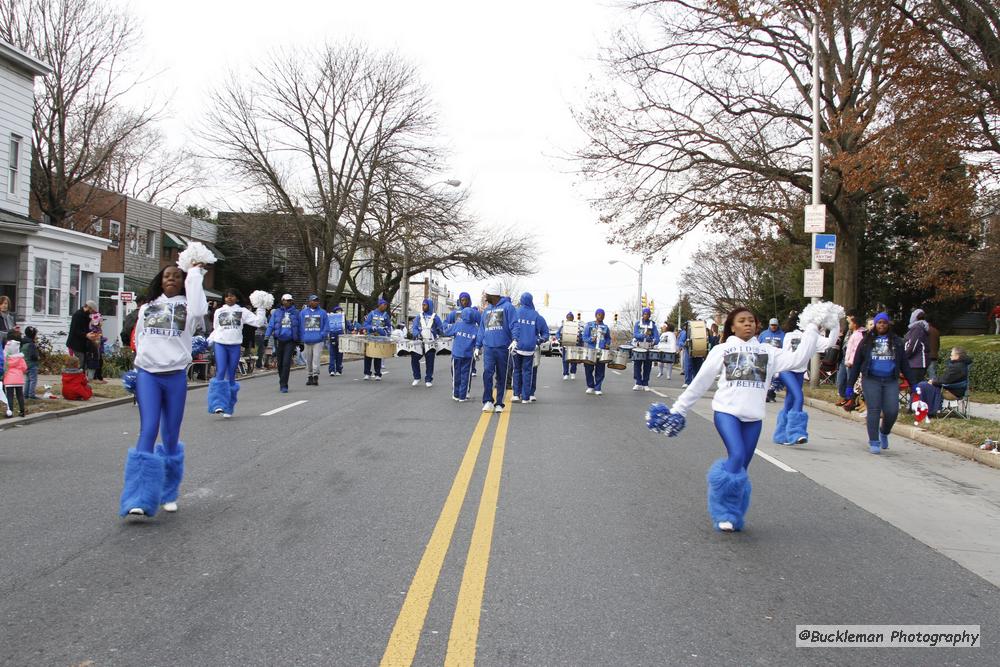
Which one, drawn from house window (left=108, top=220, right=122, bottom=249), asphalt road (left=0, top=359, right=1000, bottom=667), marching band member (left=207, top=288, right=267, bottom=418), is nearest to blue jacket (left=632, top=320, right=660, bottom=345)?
asphalt road (left=0, top=359, right=1000, bottom=667)

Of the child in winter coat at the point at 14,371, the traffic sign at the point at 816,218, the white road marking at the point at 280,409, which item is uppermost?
the traffic sign at the point at 816,218

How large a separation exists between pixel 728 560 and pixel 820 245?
1591 centimetres

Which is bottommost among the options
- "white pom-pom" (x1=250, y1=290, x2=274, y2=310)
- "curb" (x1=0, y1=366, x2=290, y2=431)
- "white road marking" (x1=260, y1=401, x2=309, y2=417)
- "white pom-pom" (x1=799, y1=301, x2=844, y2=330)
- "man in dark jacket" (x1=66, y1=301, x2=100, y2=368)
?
"curb" (x1=0, y1=366, x2=290, y2=431)

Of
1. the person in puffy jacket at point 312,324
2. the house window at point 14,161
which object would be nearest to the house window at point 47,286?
the house window at point 14,161

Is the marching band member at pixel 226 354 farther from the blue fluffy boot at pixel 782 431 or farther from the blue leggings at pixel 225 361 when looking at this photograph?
the blue fluffy boot at pixel 782 431

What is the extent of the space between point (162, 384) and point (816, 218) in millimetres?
17220

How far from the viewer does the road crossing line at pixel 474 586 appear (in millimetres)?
4012

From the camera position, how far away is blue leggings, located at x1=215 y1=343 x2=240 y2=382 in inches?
493

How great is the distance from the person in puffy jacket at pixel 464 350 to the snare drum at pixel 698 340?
Answer: 687 centimetres

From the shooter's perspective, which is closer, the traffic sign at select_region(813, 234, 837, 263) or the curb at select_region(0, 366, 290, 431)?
the curb at select_region(0, 366, 290, 431)

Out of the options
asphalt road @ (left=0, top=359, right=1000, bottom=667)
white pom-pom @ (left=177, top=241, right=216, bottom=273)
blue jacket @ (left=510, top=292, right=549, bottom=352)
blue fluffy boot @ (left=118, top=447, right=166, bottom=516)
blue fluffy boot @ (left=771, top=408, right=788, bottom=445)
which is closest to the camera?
asphalt road @ (left=0, top=359, right=1000, bottom=667)

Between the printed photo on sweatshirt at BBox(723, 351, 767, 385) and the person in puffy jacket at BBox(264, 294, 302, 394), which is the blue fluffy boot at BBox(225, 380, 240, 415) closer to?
the person in puffy jacket at BBox(264, 294, 302, 394)

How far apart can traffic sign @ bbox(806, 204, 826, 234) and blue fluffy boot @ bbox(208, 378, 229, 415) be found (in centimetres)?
1394

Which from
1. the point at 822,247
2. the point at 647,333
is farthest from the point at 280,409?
the point at 822,247
